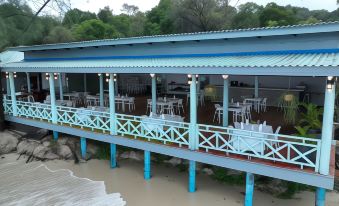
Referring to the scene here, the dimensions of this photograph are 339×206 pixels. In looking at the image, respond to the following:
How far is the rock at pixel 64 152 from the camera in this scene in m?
13.1

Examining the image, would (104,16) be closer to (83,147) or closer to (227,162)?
(83,147)

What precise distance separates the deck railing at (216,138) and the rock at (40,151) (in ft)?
4.47

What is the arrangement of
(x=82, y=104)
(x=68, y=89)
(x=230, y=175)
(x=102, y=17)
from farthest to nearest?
(x=102, y=17)
(x=68, y=89)
(x=82, y=104)
(x=230, y=175)

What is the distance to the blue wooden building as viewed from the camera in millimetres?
6965

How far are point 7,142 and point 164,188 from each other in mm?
9058

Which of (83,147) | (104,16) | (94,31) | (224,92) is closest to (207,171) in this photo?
(224,92)

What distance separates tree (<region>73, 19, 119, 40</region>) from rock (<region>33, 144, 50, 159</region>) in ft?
106

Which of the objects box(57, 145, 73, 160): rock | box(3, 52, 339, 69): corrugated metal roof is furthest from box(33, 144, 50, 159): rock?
box(3, 52, 339, 69): corrugated metal roof

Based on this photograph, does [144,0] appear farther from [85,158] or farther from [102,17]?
[85,158]

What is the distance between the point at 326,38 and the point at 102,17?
54.0m

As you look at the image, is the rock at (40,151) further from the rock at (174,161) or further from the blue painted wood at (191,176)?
the blue painted wood at (191,176)

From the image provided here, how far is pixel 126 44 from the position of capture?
13984mm

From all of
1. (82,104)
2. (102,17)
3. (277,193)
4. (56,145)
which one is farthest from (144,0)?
(277,193)

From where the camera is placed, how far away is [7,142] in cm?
1433
